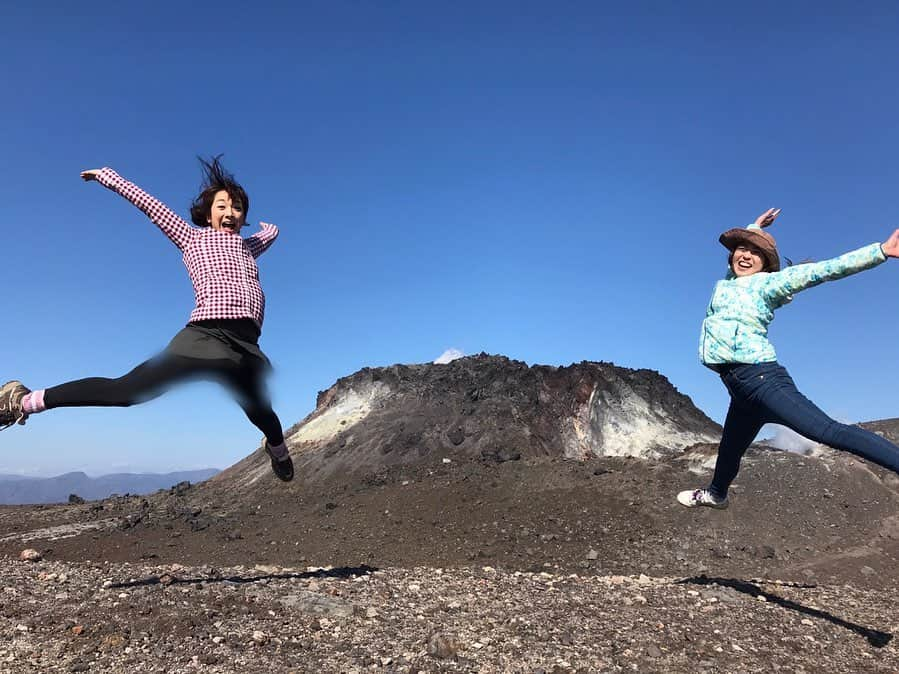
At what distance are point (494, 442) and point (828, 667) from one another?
13.6 meters

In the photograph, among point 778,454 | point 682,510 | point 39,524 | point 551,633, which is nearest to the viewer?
point 551,633

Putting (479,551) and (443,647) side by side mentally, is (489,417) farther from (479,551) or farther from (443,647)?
(443,647)

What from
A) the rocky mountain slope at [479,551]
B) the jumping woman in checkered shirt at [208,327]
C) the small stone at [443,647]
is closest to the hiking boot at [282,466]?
the jumping woman in checkered shirt at [208,327]

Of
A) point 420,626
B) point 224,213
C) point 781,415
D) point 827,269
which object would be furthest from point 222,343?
point 827,269

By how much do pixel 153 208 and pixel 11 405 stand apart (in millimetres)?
1874

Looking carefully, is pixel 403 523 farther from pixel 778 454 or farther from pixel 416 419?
pixel 778 454

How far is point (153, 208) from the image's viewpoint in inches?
213

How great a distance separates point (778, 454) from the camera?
569 inches

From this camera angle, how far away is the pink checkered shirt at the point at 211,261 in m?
5.04

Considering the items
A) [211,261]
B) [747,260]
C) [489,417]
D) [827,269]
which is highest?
[489,417]

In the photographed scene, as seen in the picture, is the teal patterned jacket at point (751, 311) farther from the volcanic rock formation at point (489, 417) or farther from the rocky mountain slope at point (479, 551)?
the volcanic rock formation at point (489, 417)

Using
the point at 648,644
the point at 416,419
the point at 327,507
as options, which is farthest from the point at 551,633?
the point at 416,419

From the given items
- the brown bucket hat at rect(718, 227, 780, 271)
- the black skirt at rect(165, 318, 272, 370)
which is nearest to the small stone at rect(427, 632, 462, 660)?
the black skirt at rect(165, 318, 272, 370)

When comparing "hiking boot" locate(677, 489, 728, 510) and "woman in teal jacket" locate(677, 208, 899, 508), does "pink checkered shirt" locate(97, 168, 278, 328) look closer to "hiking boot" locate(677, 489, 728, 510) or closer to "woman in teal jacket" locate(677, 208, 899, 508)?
"woman in teal jacket" locate(677, 208, 899, 508)
